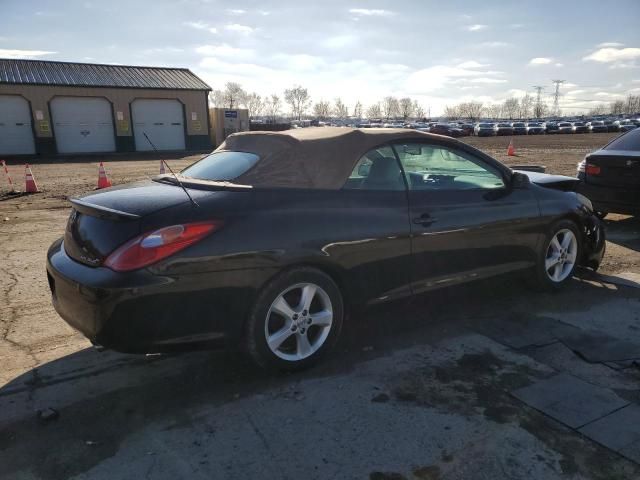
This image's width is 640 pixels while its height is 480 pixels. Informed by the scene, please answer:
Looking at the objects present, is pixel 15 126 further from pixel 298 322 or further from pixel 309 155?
pixel 298 322

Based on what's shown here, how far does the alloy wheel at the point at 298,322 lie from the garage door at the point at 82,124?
2921cm

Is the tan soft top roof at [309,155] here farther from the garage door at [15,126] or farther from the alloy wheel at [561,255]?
the garage door at [15,126]

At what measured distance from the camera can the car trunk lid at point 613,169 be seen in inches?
281

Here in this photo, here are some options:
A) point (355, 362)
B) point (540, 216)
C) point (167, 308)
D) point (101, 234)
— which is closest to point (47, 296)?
point (101, 234)

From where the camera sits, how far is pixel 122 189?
11.8ft

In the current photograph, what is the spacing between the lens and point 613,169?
738cm

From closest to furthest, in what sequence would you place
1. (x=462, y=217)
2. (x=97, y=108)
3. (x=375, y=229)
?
(x=375, y=229) < (x=462, y=217) < (x=97, y=108)

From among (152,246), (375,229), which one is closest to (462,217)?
(375,229)

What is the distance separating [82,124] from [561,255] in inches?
1152

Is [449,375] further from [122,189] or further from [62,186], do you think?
[62,186]

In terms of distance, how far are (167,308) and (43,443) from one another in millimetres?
919

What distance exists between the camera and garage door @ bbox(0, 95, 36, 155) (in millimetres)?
26672

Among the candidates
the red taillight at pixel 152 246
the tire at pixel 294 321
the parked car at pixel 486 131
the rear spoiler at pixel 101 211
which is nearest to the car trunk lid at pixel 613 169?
the tire at pixel 294 321

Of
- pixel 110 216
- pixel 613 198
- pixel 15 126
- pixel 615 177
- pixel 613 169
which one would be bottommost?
pixel 613 198
